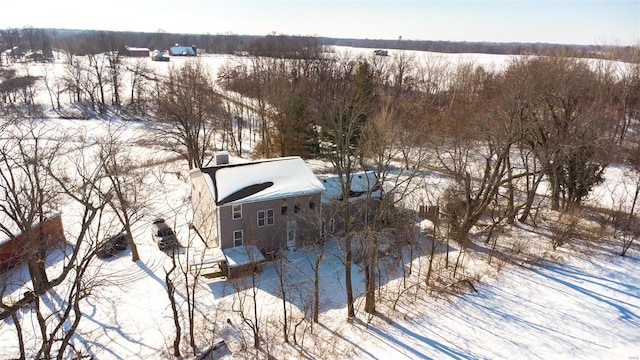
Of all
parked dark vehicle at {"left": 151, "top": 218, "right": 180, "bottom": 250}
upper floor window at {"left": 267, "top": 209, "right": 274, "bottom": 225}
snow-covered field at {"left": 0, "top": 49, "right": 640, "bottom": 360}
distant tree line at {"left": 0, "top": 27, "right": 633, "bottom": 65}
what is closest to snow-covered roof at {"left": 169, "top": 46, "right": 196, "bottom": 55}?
distant tree line at {"left": 0, "top": 27, "right": 633, "bottom": 65}

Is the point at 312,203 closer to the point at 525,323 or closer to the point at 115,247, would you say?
the point at 115,247

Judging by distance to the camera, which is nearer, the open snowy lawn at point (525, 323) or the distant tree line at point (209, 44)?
the open snowy lawn at point (525, 323)

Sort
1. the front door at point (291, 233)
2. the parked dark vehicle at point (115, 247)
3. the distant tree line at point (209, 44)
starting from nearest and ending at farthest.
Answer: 1. the parked dark vehicle at point (115, 247)
2. the front door at point (291, 233)
3. the distant tree line at point (209, 44)

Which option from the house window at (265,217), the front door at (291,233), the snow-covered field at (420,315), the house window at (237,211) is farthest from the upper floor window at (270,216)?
the snow-covered field at (420,315)

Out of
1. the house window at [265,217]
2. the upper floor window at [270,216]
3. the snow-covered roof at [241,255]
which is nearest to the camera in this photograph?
the snow-covered roof at [241,255]

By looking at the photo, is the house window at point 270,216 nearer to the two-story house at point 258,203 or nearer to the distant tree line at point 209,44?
the two-story house at point 258,203

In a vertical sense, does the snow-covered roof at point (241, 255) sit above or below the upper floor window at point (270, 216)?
below

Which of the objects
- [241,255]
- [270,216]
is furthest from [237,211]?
[241,255]
